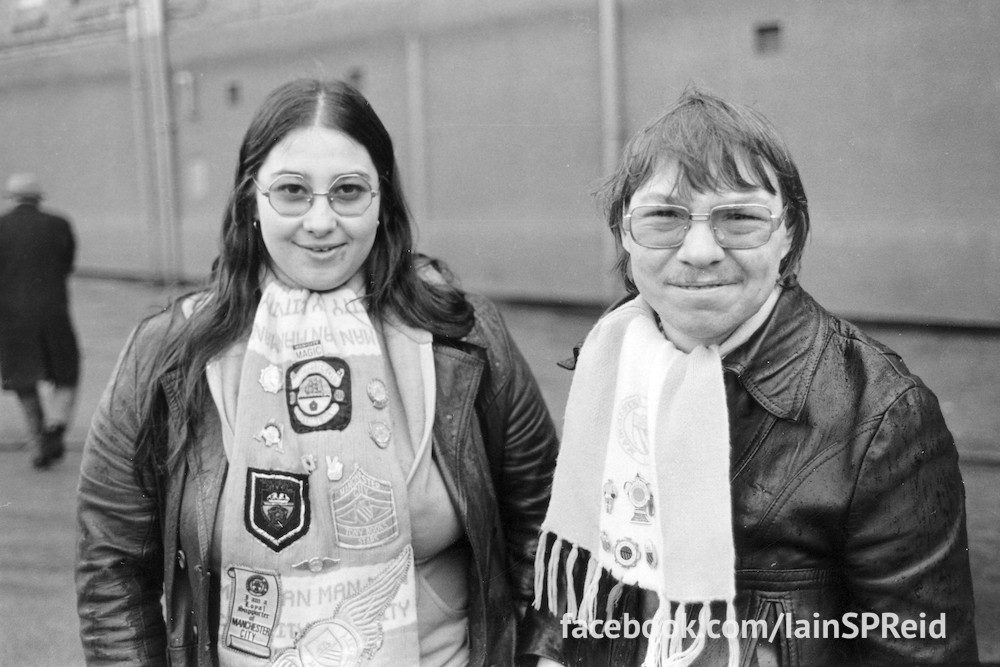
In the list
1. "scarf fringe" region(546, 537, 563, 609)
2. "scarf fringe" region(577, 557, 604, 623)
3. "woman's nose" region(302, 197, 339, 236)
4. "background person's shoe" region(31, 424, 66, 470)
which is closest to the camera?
"scarf fringe" region(577, 557, 604, 623)

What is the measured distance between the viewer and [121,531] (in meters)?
2.19

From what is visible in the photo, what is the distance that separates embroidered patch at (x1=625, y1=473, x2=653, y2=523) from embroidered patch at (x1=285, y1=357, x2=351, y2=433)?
2.11ft

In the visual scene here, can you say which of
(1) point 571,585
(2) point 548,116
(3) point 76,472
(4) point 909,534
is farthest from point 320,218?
(2) point 548,116

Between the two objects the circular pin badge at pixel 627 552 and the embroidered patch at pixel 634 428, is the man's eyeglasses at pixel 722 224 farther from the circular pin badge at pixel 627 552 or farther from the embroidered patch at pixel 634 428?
the circular pin badge at pixel 627 552

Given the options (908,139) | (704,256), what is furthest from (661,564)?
(908,139)

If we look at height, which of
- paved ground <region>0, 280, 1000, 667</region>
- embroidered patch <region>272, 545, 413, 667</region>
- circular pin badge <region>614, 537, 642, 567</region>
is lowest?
paved ground <region>0, 280, 1000, 667</region>

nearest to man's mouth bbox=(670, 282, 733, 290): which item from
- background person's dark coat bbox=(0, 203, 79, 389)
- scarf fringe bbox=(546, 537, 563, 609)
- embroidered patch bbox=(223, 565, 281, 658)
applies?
scarf fringe bbox=(546, 537, 563, 609)

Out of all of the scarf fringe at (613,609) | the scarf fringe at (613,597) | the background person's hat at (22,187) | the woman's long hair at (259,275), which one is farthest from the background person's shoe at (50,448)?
the scarf fringe at (613,597)

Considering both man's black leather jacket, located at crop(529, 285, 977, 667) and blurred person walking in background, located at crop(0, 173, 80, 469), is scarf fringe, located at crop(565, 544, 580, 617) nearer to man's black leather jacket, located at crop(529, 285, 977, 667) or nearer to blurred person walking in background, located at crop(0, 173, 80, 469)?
man's black leather jacket, located at crop(529, 285, 977, 667)

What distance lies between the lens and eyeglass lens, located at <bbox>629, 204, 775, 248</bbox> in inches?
70.2

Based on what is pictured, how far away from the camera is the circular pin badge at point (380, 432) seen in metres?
2.21

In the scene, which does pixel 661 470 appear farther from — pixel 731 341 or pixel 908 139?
pixel 908 139

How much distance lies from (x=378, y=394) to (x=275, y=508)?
1.03 feet

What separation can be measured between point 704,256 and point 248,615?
1.15 metres
